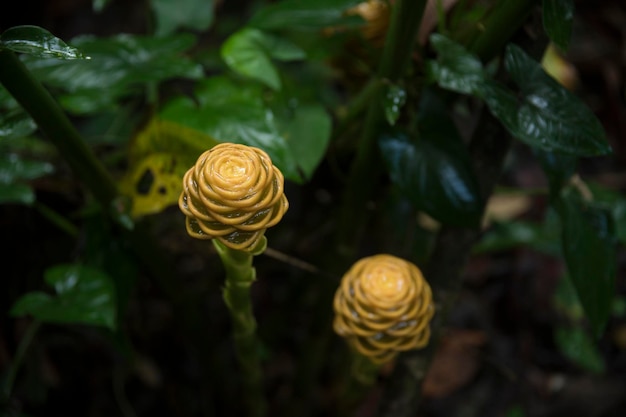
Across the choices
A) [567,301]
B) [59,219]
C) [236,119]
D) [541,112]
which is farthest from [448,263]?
[567,301]

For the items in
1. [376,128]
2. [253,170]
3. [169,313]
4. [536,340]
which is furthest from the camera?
[536,340]

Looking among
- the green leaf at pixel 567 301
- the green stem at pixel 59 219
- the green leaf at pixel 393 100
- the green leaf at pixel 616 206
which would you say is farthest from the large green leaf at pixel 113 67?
the green leaf at pixel 567 301

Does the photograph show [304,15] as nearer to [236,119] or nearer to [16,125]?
[236,119]

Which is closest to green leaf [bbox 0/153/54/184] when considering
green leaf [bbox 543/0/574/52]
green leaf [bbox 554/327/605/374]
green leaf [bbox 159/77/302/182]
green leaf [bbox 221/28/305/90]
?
green leaf [bbox 159/77/302/182]

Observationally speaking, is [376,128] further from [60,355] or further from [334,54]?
[60,355]

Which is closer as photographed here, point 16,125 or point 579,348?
point 16,125

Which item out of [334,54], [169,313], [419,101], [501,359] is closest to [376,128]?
[419,101]
